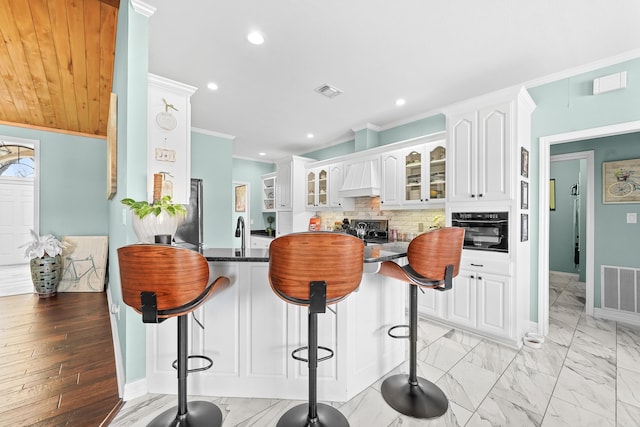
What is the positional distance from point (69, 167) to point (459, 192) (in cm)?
606

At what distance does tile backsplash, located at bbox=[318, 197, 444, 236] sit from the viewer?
4039 mm

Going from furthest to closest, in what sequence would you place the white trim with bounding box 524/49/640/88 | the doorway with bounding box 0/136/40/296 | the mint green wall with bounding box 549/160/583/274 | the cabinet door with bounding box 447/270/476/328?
the mint green wall with bounding box 549/160/583/274, the doorway with bounding box 0/136/40/296, the cabinet door with bounding box 447/270/476/328, the white trim with bounding box 524/49/640/88

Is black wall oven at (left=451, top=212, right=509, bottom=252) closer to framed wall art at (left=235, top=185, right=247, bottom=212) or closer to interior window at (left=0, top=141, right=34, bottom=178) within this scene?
framed wall art at (left=235, top=185, right=247, bottom=212)

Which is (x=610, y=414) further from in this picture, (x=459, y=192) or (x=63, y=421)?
(x=63, y=421)

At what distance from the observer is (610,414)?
177cm

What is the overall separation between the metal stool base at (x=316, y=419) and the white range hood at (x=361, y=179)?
10.6 feet

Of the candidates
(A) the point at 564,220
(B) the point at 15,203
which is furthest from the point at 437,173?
(B) the point at 15,203

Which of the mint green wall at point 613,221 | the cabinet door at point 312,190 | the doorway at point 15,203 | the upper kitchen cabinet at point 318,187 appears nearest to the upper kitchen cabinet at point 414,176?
the upper kitchen cabinet at point 318,187

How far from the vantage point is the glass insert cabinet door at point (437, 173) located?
359 centimetres

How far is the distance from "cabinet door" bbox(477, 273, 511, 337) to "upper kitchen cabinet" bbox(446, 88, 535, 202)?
0.83 metres

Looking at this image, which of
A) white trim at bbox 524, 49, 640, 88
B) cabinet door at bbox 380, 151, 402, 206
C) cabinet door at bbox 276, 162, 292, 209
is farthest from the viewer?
cabinet door at bbox 276, 162, 292, 209

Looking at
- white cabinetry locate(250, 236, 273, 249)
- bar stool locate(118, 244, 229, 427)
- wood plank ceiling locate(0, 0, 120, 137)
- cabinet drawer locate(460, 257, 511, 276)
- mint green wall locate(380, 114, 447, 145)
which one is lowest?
white cabinetry locate(250, 236, 273, 249)

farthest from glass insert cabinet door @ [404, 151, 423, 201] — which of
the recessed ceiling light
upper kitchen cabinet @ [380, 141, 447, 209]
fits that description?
the recessed ceiling light

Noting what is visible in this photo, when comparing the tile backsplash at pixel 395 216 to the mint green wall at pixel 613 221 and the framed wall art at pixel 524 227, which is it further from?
the mint green wall at pixel 613 221
